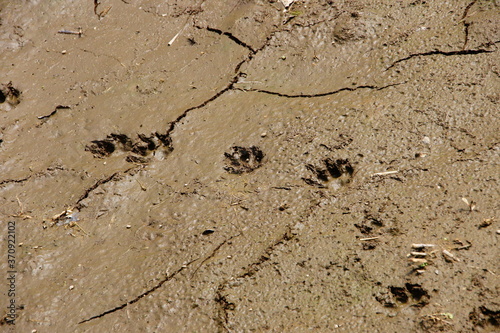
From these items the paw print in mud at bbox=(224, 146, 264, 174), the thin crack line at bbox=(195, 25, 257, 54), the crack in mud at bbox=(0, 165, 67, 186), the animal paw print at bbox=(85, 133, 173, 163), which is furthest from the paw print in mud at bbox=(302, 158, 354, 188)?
the crack in mud at bbox=(0, 165, 67, 186)

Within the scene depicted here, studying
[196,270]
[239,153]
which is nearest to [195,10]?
[239,153]

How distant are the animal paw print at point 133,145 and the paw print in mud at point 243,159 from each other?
49 cm

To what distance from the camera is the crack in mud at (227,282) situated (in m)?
2.37

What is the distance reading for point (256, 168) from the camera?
9.46 ft

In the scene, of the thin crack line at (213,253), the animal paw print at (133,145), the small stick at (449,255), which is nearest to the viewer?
the small stick at (449,255)

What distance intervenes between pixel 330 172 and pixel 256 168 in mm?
520

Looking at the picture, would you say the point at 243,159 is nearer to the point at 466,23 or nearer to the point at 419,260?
the point at 419,260

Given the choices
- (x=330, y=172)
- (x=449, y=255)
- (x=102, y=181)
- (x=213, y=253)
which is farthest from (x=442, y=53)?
(x=102, y=181)

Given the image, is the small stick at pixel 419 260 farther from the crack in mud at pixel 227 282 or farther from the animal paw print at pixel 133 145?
the animal paw print at pixel 133 145

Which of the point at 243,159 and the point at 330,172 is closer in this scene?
the point at 330,172

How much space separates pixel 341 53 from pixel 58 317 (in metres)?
2.77

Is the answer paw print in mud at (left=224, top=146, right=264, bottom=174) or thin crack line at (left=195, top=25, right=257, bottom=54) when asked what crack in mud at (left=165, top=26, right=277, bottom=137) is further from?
paw print in mud at (left=224, top=146, right=264, bottom=174)

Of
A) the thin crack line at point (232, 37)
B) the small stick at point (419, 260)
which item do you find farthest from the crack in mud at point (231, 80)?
the small stick at point (419, 260)

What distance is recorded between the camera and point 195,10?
3.62m
